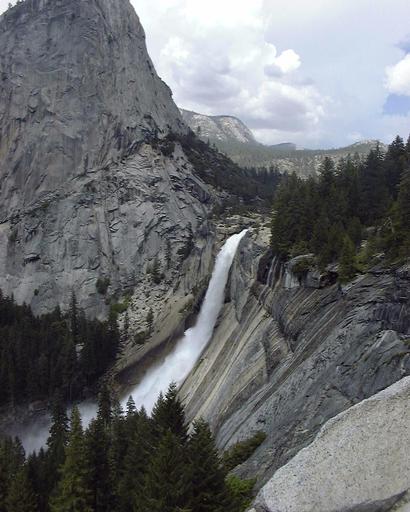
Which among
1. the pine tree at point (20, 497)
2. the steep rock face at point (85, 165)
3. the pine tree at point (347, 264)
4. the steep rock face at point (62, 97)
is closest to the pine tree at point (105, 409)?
the pine tree at point (20, 497)

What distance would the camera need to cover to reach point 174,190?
340 ft

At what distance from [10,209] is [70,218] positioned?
17.4 meters

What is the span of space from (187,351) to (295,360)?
93.2ft

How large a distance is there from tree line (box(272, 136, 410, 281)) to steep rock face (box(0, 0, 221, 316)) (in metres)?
42.5

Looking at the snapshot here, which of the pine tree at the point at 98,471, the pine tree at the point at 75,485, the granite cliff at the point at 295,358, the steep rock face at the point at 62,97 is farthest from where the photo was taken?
the steep rock face at the point at 62,97

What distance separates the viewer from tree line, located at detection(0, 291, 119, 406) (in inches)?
2501

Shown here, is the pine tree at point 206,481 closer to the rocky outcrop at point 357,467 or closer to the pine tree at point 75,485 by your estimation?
the rocky outcrop at point 357,467

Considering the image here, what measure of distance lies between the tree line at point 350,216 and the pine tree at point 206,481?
13896 mm

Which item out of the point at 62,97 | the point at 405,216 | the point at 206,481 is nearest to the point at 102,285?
the point at 62,97

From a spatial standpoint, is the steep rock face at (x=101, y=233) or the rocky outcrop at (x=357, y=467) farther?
the steep rock face at (x=101, y=233)

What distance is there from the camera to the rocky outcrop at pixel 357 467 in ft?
35.1

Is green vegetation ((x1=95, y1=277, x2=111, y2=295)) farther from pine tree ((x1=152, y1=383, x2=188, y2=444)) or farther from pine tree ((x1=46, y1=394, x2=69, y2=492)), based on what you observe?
pine tree ((x1=152, y1=383, x2=188, y2=444))

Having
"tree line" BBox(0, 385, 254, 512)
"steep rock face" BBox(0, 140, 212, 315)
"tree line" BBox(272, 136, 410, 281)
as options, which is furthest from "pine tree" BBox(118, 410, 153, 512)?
"steep rock face" BBox(0, 140, 212, 315)

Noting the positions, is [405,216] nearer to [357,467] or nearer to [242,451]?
[242,451]
